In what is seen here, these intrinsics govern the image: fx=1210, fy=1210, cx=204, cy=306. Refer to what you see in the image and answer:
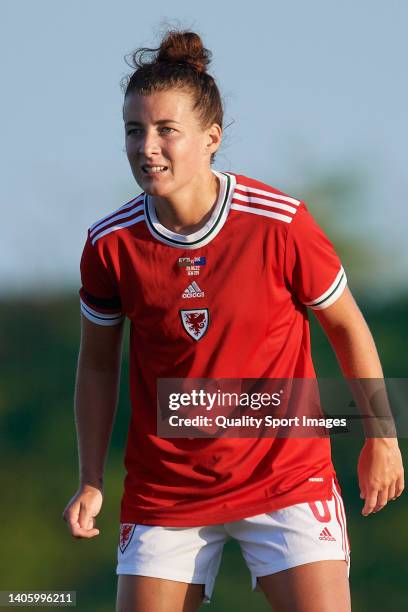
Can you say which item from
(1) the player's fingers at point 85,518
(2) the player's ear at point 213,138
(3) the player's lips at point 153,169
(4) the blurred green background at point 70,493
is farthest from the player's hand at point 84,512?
(4) the blurred green background at point 70,493

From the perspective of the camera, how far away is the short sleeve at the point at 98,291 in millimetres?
3928

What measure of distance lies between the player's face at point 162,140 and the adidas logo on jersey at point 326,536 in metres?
1.14

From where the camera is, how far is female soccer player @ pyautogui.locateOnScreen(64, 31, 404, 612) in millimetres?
3703

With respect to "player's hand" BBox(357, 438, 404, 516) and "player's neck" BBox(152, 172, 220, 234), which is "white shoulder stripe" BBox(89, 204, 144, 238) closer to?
"player's neck" BBox(152, 172, 220, 234)

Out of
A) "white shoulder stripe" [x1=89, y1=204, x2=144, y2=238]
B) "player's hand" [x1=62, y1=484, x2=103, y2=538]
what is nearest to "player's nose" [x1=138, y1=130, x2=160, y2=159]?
"white shoulder stripe" [x1=89, y1=204, x2=144, y2=238]

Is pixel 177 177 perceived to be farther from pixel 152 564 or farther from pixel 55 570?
pixel 55 570

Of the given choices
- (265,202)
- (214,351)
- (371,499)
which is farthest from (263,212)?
(371,499)

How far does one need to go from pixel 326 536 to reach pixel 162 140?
130 cm

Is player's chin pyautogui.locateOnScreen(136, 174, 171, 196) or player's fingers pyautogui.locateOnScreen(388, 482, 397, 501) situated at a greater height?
player's chin pyautogui.locateOnScreen(136, 174, 171, 196)

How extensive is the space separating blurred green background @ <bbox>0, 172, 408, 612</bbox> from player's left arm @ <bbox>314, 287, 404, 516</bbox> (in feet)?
15.0

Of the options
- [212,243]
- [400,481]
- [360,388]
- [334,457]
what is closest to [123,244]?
[212,243]

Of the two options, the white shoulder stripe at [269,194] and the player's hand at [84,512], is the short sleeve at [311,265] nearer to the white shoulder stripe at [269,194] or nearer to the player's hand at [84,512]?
the white shoulder stripe at [269,194]

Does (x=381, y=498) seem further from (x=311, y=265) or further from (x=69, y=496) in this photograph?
(x=69, y=496)

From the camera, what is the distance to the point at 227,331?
372 centimetres
